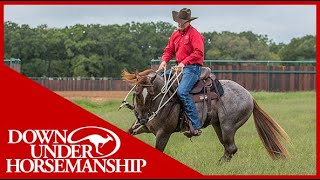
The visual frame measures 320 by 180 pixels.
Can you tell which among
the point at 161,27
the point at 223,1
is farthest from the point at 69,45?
the point at 223,1

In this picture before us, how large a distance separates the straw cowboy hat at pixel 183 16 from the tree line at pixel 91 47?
89.1 feet

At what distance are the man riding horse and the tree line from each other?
2698 cm

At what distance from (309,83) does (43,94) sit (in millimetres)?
31159

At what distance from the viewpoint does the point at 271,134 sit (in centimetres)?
1080

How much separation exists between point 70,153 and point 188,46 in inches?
Result: 119

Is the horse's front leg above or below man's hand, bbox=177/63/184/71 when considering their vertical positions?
below

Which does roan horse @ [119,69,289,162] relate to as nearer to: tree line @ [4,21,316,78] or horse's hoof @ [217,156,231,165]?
horse's hoof @ [217,156,231,165]

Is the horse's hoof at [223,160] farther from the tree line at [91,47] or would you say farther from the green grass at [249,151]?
the tree line at [91,47]

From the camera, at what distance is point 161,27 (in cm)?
4297

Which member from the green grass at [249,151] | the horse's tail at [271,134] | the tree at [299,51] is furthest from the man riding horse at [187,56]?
the tree at [299,51]

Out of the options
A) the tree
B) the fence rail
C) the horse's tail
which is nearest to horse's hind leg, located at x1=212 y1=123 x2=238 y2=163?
the horse's tail

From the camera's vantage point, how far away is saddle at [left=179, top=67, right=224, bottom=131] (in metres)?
9.83

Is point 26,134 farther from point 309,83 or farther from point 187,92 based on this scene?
point 309,83

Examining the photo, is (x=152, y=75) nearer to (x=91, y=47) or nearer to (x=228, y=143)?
(x=228, y=143)
